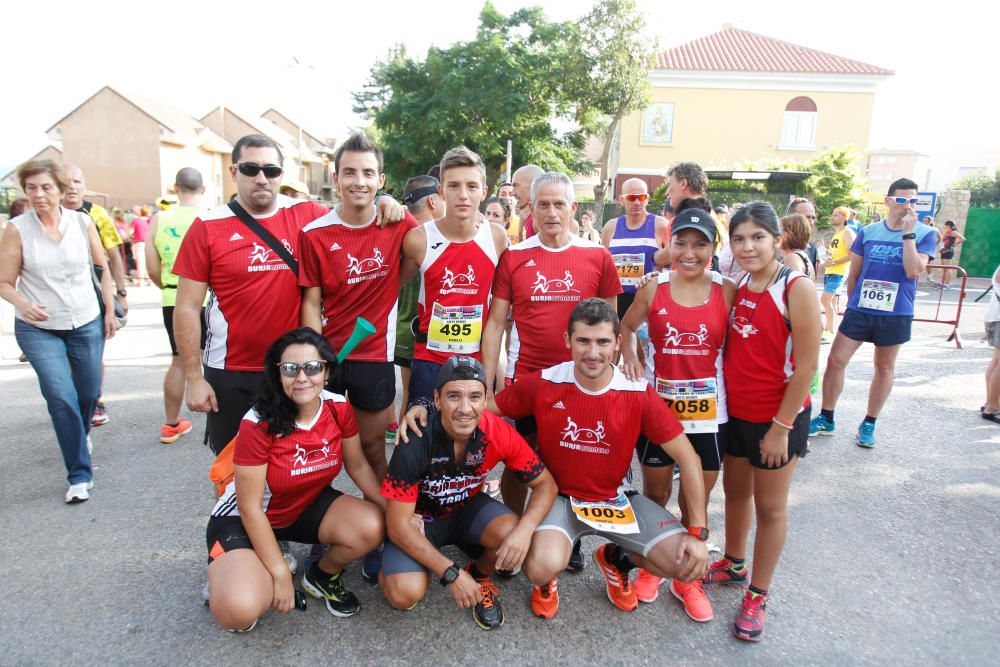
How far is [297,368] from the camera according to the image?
273 cm

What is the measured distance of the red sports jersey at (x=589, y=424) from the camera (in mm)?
2910

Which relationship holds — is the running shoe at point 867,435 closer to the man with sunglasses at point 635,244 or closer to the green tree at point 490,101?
the man with sunglasses at point 635,244

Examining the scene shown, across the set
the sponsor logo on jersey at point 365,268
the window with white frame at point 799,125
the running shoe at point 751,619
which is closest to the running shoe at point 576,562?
the running shoe at point 751,619

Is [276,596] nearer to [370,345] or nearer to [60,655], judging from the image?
[60,655]

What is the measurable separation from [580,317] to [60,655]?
2687mm

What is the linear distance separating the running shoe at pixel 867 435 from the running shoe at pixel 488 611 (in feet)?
12.4

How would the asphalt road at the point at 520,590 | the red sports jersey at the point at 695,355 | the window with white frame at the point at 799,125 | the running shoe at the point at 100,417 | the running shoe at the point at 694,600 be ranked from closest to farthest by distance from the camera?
1. the asphalt road at the point at 520,590
2. the running shoe at the point at 694,600
3. the red sports jersey at the point at 695,355
4. the running shoe at the point at 100,417
5. the window with white frame at the point at 799,125

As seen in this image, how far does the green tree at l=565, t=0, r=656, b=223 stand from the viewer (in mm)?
24031

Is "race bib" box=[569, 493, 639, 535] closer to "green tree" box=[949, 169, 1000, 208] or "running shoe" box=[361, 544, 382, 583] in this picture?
"running shoe" box=[361, 544, 382, 583]

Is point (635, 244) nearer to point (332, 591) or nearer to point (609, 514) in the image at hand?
point (609, 514)

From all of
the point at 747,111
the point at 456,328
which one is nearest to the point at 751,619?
the point at 456,328

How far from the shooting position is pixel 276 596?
2.59 m

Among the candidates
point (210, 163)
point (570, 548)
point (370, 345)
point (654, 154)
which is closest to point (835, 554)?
point (570, 548)

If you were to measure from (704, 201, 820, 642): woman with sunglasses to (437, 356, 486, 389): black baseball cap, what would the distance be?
125 cm
